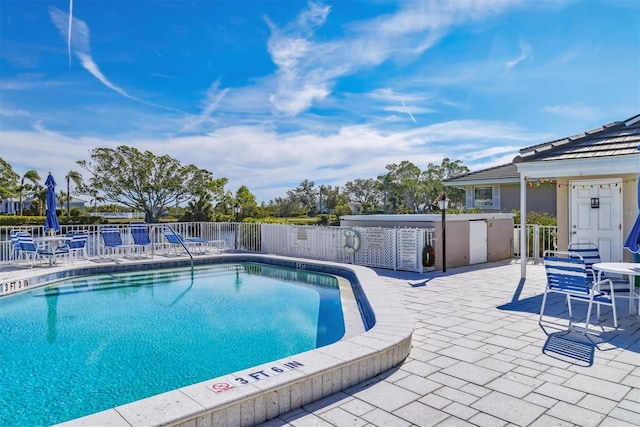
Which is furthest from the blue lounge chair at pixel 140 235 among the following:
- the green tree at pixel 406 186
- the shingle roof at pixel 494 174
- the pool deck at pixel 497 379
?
the green tree at pixel 406 186

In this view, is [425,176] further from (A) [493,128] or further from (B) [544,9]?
(B) [544,9]

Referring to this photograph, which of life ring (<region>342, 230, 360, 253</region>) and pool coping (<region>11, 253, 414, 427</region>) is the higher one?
life ring (<region>342, 230, 360, 253</region>)

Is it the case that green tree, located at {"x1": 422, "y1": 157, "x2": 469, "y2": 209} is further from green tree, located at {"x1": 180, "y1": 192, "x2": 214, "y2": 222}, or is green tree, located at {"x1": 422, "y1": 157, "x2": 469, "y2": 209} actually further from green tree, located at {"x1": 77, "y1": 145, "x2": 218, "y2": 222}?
green tree, located at {"x1": 77, "y1": 145, "x2": 218, "y2": 222}

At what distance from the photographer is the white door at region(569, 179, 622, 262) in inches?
341

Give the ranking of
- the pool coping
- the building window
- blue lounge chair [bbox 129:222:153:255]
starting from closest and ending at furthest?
the pool coping, blue lounge chair [bbox 129:222:153:255], the building window

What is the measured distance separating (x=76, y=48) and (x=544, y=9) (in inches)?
509

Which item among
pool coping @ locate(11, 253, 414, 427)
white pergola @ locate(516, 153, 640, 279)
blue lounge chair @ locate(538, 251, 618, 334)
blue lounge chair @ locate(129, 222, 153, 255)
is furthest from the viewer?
blue lounge chair @ locate(129, 222, 153, 255)

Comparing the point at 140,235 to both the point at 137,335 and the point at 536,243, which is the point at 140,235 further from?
the point at 536,243

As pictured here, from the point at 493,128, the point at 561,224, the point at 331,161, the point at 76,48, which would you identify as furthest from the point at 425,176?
the point at 76,48

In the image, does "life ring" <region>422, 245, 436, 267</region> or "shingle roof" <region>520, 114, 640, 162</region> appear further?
"life ring" <region>422, 245, 436, 267</region>

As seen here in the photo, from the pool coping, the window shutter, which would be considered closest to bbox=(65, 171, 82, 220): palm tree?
the window shutter

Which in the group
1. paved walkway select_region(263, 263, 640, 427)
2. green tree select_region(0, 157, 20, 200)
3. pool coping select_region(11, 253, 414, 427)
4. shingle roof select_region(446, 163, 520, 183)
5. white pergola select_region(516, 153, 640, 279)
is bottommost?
paved walkway select_region(263, 263, 640, 427)

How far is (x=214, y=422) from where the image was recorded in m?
2.61

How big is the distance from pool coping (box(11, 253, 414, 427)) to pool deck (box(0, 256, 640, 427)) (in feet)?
0.22
